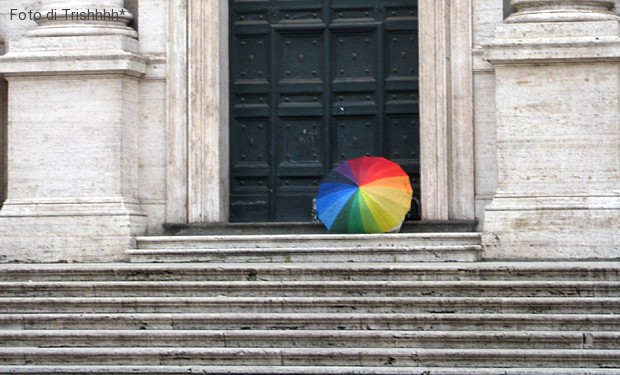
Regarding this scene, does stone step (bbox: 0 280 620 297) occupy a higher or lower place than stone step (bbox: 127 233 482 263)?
lower

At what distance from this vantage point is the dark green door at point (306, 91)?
16.6m

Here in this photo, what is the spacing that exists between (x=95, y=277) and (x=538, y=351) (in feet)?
13.3

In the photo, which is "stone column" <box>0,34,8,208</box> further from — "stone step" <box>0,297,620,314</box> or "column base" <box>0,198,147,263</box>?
"stone step" <box>0,297,620,314</box>

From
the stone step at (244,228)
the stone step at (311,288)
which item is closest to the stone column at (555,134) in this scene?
the stone step at (311,288)

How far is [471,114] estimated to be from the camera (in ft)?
51.9

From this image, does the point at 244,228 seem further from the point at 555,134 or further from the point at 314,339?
the point at 555,134

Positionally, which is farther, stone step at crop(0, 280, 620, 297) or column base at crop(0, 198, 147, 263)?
column base at crop(0, 198, 147, 263)

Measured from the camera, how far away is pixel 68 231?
15914mm

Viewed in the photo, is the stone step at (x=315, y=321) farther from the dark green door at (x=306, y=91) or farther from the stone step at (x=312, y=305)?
the dark green door at (x=306, y=91)

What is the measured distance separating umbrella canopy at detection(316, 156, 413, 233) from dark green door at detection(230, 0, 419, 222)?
1.10m

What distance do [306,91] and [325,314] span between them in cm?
353

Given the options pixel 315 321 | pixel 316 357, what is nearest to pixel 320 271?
pixel 315 321

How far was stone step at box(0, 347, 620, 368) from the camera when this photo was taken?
1302 centimetres

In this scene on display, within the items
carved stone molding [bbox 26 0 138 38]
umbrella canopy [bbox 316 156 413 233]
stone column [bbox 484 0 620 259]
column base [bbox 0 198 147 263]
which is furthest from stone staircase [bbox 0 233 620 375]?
carved stone molding [bbox 26 0 138 38]
